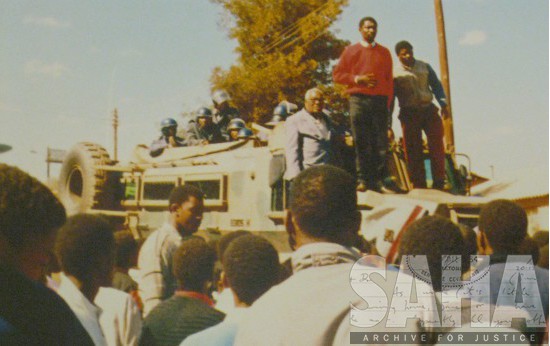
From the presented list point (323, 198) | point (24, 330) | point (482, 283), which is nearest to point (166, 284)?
point (482, 283)

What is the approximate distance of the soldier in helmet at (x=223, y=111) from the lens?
6.81 m

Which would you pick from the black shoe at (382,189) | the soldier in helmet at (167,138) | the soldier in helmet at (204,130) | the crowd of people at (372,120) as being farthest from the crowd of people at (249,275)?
the soldier in helmet at (167,138)

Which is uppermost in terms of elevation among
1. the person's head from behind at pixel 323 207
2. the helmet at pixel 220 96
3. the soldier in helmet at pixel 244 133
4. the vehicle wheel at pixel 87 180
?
the helmet at pixel 220 96

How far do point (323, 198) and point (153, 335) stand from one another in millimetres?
1087

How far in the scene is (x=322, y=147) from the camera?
5.36 meters

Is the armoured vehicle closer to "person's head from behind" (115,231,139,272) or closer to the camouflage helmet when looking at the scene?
the camouflage helmet

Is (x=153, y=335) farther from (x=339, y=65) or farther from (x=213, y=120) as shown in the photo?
(x=213, y=120)

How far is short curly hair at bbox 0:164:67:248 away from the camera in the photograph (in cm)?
189

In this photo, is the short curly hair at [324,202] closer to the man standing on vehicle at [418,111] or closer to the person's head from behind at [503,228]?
the person's head from behind at [503,228]

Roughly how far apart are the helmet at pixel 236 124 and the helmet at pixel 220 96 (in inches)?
12.5

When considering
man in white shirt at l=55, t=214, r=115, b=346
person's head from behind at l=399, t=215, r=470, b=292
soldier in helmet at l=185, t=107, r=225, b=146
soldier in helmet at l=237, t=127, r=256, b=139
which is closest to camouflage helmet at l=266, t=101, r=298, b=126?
soldier in helmet at l=237, t=127, r=256, b=139

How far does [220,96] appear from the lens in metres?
6.85

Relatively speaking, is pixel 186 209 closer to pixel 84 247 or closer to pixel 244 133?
pixel 84 247

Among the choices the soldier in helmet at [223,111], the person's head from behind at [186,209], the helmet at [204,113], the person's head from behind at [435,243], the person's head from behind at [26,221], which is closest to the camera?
the person's head from behind at [26,221]
